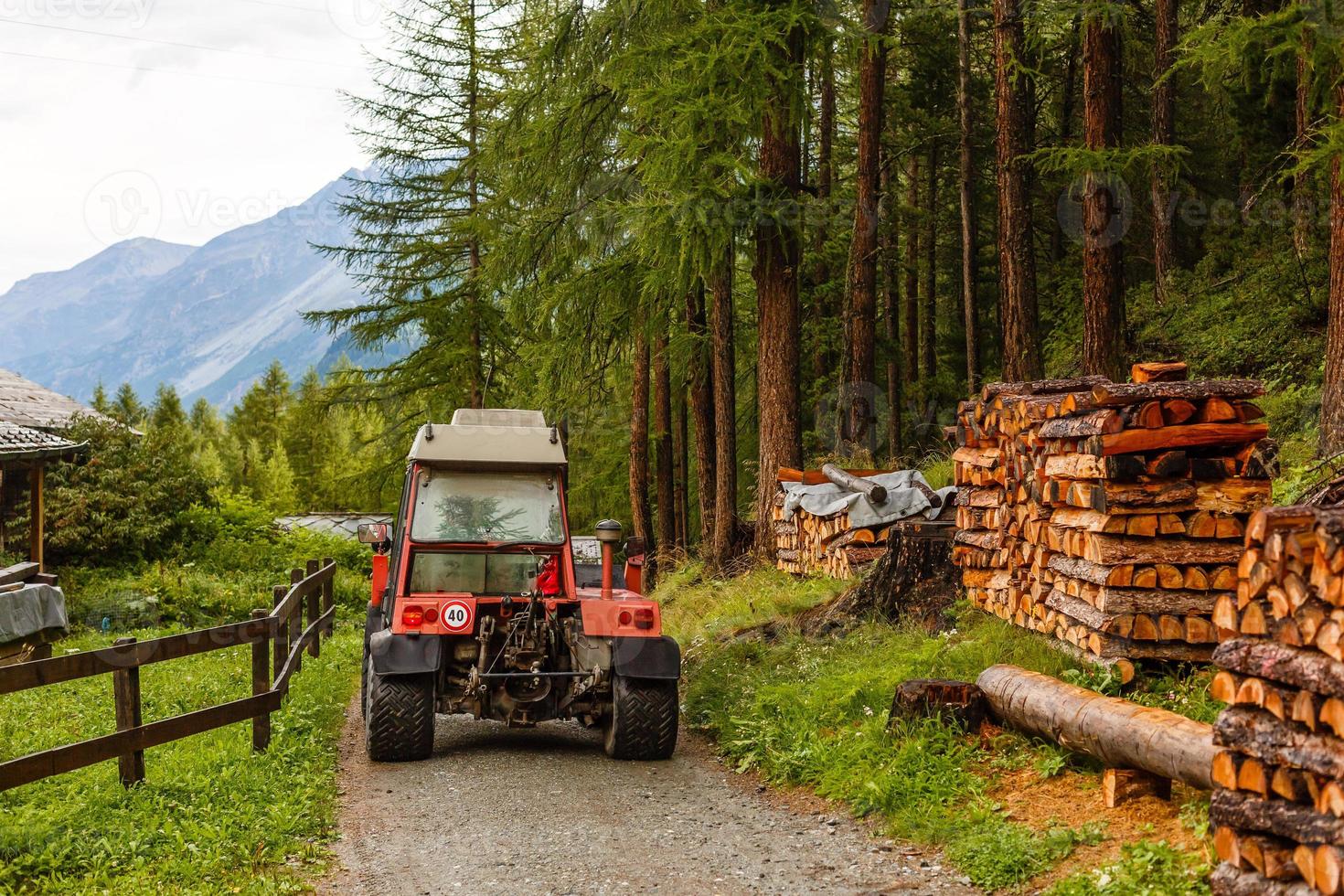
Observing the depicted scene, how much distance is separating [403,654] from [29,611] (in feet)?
29.6

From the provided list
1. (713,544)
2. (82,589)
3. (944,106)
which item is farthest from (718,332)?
(82,589)

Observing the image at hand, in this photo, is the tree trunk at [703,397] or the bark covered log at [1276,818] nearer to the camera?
the bark covered log at [1276,818]

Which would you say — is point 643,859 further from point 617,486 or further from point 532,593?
point 617,486

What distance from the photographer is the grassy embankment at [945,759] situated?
5.46m

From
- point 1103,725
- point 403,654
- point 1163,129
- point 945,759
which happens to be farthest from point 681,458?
point 1103,725

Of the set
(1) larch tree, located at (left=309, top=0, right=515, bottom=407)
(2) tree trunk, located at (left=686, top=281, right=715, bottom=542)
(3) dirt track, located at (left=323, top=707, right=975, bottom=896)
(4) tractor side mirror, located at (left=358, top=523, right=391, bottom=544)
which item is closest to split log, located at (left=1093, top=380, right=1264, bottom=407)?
(3) dirt track, located at (left=323, top=707, right=975, bottom=896)

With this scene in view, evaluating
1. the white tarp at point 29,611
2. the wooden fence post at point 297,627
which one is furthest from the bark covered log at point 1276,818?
the white tarp at point 29,611

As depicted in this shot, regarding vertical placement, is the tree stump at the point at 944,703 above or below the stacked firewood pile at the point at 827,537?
below

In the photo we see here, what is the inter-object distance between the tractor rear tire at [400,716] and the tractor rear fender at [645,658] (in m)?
1.37

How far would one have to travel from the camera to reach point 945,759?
7.07 m

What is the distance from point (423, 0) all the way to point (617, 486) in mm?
13835

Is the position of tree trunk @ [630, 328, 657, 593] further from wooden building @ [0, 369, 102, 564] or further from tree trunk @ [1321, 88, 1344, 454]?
tree trunk @ [1321, 88, 1344, 454]

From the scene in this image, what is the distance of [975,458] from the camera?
34.5ft

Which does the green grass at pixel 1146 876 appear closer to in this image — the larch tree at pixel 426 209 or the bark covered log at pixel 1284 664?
the bark covered log at pixel 1284 664
